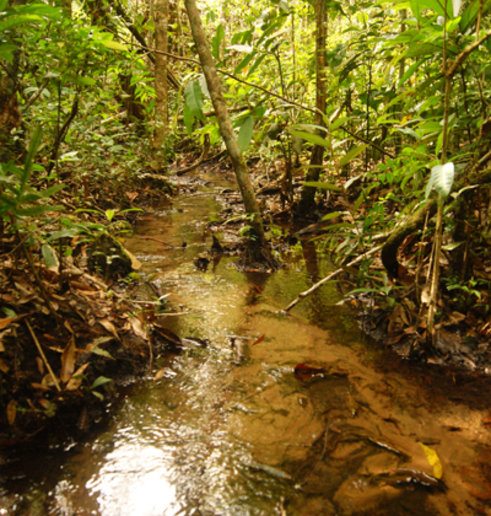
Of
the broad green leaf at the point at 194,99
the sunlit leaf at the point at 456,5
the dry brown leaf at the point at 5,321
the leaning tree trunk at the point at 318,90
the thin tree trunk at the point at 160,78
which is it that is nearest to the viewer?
the dry brown leaf at the point at 5,321

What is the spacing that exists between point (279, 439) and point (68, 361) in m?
1.02

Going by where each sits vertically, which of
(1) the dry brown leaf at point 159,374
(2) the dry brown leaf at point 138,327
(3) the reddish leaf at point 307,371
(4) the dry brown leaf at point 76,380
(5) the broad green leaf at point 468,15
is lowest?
(3) the reddish leaf at point 307,371

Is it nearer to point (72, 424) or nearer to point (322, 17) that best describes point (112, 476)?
point (72, 424)

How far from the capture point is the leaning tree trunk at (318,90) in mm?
4289

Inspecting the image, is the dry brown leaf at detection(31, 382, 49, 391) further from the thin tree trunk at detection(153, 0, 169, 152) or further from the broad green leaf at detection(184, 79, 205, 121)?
the thin tree trunk at detection(153, 0, 169, 152)

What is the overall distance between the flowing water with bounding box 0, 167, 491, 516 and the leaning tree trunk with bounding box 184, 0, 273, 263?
1345mm

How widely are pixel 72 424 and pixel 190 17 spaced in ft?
10.2

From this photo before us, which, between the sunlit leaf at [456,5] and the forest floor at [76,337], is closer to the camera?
the forest floor at [76,337]

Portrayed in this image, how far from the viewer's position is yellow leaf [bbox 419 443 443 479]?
1484mm

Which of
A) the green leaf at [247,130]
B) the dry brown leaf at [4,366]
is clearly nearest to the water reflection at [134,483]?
the dry brown leaf at [4,366]

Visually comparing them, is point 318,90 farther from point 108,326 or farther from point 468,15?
point 108,326

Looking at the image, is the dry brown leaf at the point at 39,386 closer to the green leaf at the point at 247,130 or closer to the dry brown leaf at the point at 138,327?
the dry brown leaf at the point at 138,327

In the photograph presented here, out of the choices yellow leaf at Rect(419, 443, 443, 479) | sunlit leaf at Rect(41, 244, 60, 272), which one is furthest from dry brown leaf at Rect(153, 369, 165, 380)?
yellow leaf at Rect(419, 443, 443, 479)

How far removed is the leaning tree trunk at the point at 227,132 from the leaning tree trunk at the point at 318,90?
706 millimetres
